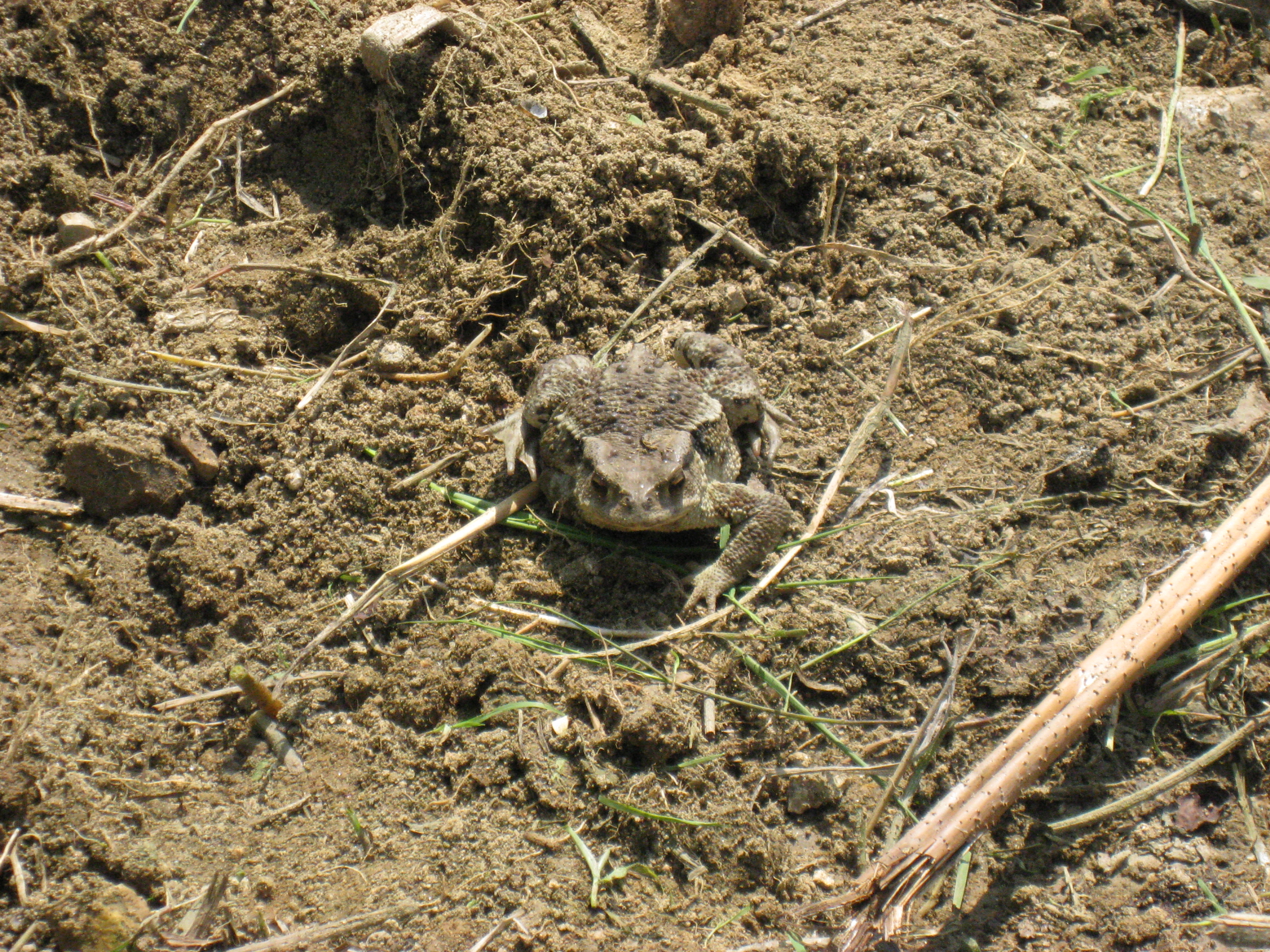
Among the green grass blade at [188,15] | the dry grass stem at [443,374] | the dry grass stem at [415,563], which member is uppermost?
the green grass blade at [188,15]

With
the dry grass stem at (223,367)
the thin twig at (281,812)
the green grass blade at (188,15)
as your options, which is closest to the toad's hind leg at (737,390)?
the dry grass stem at (223,367)

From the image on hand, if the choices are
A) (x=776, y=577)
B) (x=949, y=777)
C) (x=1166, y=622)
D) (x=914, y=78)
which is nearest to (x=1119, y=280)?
(x=914, y=78)

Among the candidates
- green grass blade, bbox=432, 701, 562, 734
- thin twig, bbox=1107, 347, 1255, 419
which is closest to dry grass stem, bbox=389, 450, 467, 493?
green grass blade, bbox=432, 701, 562, 734

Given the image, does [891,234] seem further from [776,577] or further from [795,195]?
[776,577]

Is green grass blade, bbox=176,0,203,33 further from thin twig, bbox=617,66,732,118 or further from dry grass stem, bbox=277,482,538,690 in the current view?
dry grass stem, bbox=277,482,538,690

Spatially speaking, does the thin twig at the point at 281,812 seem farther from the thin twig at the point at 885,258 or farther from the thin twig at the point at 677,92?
the thin twig at the point at 677,92

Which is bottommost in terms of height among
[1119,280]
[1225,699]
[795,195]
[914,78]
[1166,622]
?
[1225,699]
